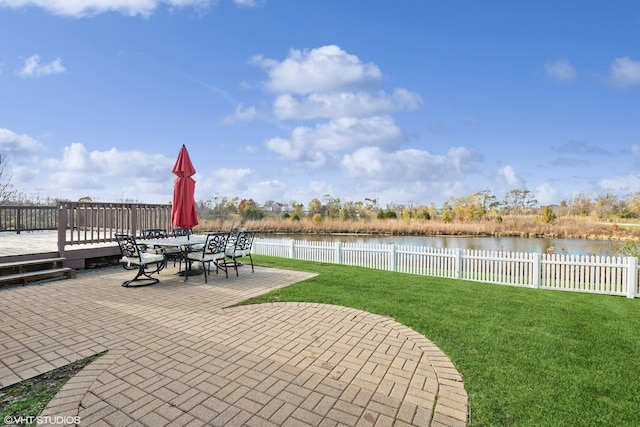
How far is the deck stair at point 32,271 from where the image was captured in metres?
5.92

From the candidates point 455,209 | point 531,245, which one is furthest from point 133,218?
point 455,209

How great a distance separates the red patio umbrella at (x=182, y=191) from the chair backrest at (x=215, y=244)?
748 millimetres

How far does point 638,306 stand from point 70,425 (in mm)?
8116

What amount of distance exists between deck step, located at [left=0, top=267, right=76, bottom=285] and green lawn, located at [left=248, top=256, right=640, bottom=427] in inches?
181

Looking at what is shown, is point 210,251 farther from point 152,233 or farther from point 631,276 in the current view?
point 631,276

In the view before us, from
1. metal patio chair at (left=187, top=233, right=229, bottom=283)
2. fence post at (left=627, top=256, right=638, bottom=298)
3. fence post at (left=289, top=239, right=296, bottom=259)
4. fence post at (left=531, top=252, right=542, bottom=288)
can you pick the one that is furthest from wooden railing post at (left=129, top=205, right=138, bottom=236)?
fence post at (left=627, top=256, right=638, bottom=298)

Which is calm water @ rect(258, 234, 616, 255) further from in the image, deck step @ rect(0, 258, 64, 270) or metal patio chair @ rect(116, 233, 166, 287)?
deck step @ rect(0, 258, 64, 270)

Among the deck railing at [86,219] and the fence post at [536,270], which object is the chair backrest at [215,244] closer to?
the deck railing at [86,219]

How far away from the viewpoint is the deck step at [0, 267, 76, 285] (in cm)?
585

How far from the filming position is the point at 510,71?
45.1 ft

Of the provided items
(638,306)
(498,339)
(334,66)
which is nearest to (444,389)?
(498,339)

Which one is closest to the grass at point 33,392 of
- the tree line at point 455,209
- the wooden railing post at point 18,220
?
the wooden railing post at point 18,220

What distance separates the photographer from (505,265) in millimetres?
7754

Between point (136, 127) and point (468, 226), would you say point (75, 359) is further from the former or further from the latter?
point (468, 226)
